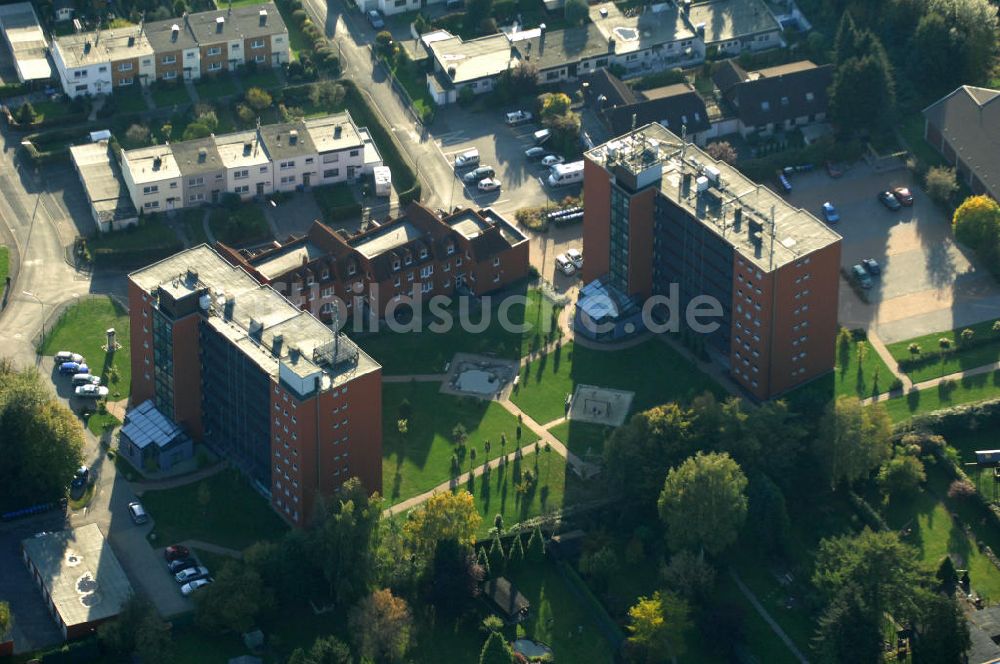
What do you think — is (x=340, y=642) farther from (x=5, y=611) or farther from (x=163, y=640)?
(x=5, y=611)

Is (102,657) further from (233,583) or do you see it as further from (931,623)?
(931,623)

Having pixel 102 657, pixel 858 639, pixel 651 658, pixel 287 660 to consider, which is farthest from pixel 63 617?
pixel 858 639

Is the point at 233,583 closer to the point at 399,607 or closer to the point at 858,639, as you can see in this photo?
the point at 399,607

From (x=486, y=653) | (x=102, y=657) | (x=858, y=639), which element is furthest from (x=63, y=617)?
(x=858, y=639)

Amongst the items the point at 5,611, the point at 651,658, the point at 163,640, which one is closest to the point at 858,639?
the point at 651,658
